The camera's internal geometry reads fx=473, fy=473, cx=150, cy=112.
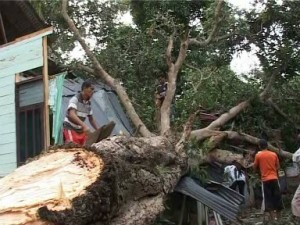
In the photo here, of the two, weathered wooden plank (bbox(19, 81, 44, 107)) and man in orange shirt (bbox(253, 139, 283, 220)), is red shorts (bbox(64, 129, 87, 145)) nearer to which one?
weathered wooden plank (bbox(19, 81, 44, 107))

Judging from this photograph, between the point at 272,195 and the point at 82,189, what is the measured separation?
5089 millimetres

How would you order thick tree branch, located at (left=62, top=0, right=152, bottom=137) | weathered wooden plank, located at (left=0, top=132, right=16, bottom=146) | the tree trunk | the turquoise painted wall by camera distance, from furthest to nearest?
thick tree branch, located at (left=62, top=0, right=152, bottom=137) < weathered wooden plank, located at (left=0, top=132, right=16, bottom=146) < the turquoise painted wall < the tree trunk

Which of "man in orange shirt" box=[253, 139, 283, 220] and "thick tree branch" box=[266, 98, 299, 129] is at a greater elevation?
"thick tree branch" box=[266, 98, 299, 129]

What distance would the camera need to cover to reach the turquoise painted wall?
254 inches

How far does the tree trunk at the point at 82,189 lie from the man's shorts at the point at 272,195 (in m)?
3.35

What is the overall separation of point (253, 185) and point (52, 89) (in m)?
5.07

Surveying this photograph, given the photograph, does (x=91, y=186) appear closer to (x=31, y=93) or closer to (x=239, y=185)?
(x=31, y=93)

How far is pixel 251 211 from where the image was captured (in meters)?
9.62

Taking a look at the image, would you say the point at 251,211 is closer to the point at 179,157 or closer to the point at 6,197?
the point at 179,157

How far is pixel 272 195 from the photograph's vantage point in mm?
7547

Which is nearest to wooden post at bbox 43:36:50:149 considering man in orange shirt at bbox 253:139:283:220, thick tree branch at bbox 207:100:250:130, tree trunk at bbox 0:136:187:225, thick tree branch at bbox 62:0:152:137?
tree trunk at bbox 0:136:187:225

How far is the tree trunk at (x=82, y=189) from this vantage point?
2994 mm

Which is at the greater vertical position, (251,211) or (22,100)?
(22,100)

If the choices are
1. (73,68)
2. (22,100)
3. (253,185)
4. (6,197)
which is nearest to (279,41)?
(253,185)
